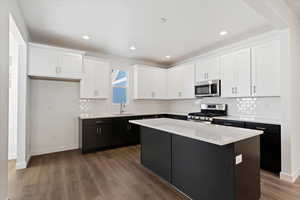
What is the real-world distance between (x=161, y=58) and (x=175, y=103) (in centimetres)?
176

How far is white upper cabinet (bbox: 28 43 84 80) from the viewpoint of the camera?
10.8ft

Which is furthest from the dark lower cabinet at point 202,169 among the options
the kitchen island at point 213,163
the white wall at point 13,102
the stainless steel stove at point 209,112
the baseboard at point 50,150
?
the white wall at point 13,102

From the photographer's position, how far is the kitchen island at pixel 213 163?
1566 millimetres

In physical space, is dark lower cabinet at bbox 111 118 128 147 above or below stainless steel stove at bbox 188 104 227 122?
below

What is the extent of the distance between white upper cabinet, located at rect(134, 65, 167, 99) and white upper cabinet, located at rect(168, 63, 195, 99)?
0.26 metres

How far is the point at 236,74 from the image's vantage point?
343 cm

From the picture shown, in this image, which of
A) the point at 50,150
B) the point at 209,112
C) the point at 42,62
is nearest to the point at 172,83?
the point at 209,112

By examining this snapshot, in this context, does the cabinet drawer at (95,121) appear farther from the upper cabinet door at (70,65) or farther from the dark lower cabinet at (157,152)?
the dark lower cabinet at (157,152)

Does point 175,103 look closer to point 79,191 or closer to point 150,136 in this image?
point 150,136

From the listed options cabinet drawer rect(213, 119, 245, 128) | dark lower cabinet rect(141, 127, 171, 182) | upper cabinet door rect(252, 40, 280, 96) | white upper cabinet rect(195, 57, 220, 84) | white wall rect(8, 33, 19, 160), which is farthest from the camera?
white upper cabinet rect(195, 57, 220, 84)

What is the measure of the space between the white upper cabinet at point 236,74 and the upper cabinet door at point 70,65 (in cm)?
367

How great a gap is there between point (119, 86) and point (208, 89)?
2737mm

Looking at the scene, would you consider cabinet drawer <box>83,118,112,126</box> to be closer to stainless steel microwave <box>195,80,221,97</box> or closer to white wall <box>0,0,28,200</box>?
white wall <box>0,0,28,200</box>

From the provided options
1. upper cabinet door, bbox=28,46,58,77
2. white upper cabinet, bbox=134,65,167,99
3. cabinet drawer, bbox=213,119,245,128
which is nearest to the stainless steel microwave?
cabinet drawer, bbox=213,119,245,128
